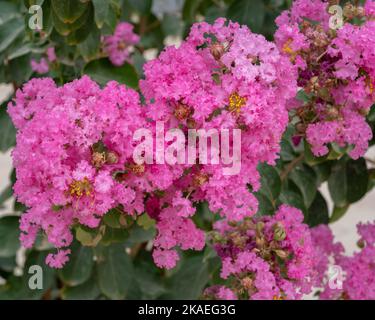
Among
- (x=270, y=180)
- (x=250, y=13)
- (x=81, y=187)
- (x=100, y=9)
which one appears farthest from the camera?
(x=250, y=13)

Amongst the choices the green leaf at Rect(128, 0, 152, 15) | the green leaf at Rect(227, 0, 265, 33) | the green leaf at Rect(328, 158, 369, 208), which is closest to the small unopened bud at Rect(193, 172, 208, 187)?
the green leaf at Rect(328, 158, 369, 208)

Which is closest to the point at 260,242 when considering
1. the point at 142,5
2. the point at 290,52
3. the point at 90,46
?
the point at 290,52

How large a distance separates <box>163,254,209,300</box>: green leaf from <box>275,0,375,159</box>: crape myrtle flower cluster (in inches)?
22.3

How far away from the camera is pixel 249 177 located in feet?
3.00

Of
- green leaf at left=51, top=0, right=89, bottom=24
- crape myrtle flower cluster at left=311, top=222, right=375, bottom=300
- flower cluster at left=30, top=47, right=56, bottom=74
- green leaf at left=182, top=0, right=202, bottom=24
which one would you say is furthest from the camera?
green leaf at left=182, top=0, right=202, bottom=24

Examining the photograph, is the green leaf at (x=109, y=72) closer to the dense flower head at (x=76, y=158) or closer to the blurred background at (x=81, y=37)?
the blurred background at (x=81, y=37)

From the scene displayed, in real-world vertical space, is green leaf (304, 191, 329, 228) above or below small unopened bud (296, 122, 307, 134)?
below

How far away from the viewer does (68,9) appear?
1.08 m

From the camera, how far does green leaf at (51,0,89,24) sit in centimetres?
107

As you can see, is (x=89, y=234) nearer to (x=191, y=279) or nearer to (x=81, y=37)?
(x=81, y=37)

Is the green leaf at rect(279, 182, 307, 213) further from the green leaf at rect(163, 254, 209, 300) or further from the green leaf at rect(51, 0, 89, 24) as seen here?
the green leaf at rect(51, 0, 89, 24)

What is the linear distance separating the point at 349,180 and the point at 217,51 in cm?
57

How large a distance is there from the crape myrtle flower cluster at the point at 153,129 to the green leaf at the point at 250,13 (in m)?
0.57
